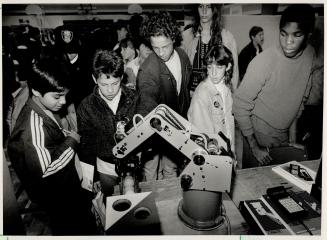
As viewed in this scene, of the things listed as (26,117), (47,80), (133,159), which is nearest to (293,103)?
(133,159)

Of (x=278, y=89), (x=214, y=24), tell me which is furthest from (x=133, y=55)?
(x=278, y=89)

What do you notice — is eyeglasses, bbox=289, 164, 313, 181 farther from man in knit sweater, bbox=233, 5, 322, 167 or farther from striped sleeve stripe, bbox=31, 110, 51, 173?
striped sleeve stripe, bbox=31, 110, 51, 173

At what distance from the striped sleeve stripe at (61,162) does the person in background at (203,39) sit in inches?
33.8

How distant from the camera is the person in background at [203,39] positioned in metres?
1.64

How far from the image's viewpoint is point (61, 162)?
4.61ft

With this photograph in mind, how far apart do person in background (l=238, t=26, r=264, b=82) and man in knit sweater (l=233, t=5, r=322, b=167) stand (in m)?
0.03

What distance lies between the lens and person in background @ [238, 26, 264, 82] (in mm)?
1638

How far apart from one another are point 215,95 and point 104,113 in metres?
0.70

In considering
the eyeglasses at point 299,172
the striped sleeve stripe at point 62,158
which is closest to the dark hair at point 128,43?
the striped sleeve stripe at point 62,158

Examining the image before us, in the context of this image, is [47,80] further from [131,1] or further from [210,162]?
[210,162]

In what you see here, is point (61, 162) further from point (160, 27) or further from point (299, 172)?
point (299, 172)

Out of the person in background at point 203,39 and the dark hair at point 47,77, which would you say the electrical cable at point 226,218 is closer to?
the person in background at point 203,39

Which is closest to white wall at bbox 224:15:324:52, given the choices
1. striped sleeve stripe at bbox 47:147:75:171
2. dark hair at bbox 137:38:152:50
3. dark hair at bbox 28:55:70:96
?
dark hair at bbox 137:38:152:50

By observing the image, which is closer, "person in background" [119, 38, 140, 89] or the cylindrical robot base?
the cylindrical robot base
